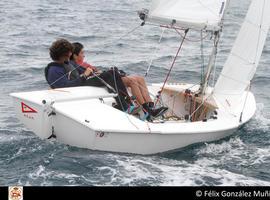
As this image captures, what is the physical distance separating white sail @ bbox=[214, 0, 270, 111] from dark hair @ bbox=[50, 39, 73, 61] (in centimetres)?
207

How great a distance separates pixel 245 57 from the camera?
308 inches

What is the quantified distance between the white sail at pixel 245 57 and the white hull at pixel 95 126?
0.98 m

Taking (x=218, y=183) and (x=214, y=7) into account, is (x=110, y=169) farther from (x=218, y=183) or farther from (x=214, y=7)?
(x=214, y=7)

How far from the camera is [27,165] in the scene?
6121mm

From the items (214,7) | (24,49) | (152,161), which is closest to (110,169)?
(152,161)

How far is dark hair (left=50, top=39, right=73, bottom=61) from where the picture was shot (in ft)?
23.0

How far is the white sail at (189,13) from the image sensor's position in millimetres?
7164

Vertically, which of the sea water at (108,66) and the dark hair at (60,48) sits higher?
the dark hair at (60,48)

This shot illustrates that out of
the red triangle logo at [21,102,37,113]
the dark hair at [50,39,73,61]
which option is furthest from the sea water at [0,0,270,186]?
the dark hair at [50,39,73,61]
